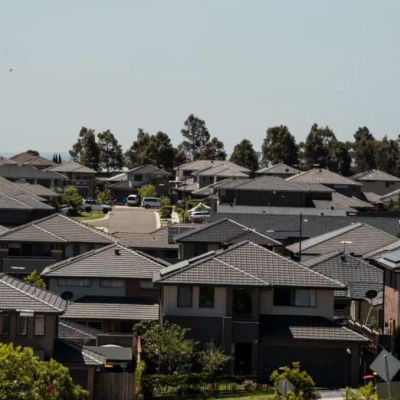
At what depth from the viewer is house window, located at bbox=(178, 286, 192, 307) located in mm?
42031

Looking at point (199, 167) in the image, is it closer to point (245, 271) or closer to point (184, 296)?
point (245, 271)

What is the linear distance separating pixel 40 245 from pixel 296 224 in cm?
1889

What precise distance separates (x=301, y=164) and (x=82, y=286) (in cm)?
11215

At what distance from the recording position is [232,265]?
43.1 m

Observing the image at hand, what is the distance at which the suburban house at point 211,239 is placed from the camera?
61.0 m

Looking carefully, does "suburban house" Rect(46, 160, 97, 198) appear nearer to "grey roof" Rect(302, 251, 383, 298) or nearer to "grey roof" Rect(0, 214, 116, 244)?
"grey roof" Rect(0, 214, 116, 244)

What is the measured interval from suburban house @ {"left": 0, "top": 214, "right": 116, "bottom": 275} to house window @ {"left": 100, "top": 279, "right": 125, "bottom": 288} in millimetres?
9596

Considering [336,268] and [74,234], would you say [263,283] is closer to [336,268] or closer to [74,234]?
[336,268]

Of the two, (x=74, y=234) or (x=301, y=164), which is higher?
(x=301, y=164)

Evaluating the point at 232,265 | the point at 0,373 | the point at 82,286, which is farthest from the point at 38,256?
the point at 0,373

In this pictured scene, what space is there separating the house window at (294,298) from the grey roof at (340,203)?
2127 inches

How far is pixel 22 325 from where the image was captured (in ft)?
122

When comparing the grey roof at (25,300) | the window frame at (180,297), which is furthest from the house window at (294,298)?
the grey roof at (25,300)

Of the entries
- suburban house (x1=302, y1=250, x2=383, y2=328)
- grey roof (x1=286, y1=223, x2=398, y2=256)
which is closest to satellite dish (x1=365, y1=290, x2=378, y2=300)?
suburban house (x1=302, y1=250, x2=383, y2=328)
